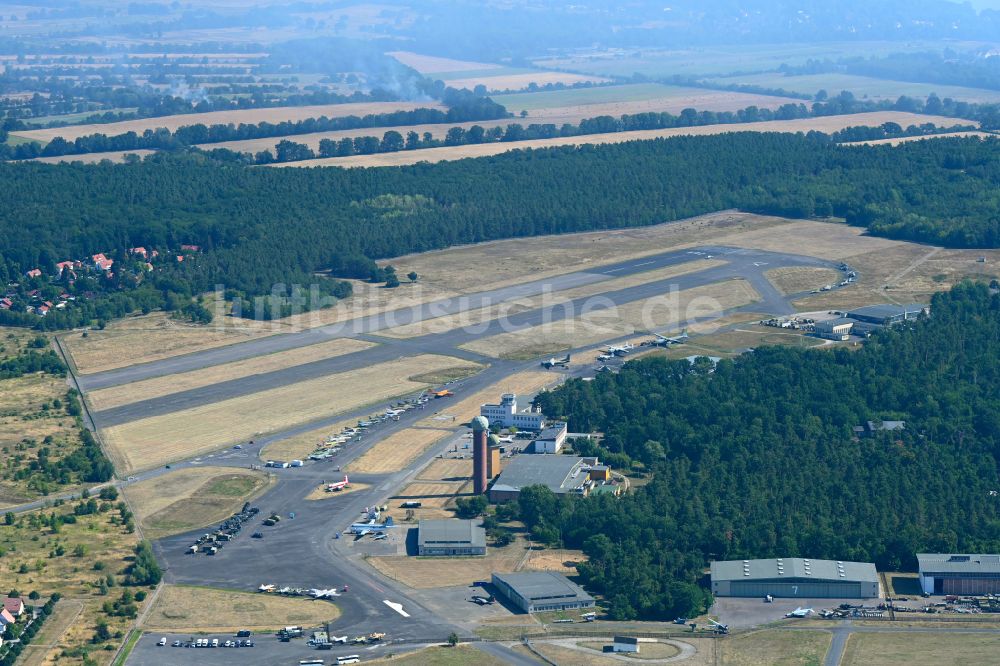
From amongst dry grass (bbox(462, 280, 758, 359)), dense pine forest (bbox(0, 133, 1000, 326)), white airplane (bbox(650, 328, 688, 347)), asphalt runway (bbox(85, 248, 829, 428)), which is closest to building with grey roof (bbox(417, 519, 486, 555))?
asphalt runway (bbox(85, 248, 829, 428))

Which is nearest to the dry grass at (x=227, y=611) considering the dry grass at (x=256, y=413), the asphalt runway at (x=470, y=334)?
the dry grass at (x=256, y=413)

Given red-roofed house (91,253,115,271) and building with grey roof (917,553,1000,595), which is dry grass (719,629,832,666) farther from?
red-roofed house (91,253,115,271)

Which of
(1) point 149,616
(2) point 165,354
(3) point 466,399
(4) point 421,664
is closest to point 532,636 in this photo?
(4) point 421,664

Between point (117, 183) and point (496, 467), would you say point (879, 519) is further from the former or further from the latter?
point (117, 183)

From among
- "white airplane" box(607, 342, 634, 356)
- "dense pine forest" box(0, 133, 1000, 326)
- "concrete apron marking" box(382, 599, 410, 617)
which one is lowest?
"concrete apron marking" box(382, 599, 410, 617)

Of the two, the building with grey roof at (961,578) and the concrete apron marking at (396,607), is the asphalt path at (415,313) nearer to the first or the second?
the concrete apron marking at (396,607)
